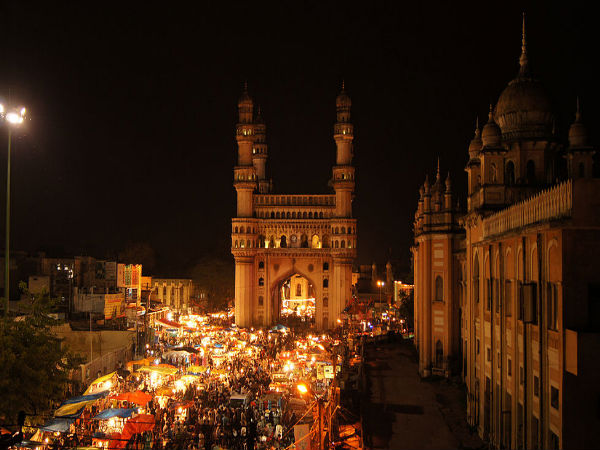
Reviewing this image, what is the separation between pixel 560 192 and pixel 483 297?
7.06 m

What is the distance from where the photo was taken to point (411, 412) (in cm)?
2105

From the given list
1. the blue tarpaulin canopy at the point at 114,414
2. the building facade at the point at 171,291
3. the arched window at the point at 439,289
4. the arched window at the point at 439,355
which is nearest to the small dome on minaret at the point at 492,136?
the arched window at the point at 439,289

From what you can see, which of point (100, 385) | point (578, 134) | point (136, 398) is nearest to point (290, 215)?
point (100, 385)

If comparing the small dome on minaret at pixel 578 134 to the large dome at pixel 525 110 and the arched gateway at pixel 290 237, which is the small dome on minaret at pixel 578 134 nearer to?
the large dome at pixel 525 110

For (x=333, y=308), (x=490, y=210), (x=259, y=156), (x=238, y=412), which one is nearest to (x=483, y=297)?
(x=490, y=210)

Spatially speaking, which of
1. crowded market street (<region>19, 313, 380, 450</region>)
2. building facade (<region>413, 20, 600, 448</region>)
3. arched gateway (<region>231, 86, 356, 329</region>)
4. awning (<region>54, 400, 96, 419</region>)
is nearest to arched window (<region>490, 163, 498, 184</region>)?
building facade (<region>413, 20, 600, 448</region>)

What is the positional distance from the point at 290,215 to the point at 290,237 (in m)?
2.19

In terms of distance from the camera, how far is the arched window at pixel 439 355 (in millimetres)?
26594

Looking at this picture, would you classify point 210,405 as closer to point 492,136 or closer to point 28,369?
point 28,369

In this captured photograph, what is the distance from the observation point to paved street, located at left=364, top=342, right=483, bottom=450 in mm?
17781

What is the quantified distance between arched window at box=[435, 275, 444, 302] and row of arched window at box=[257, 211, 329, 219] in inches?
1236

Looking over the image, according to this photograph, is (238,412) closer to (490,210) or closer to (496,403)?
(496,403)

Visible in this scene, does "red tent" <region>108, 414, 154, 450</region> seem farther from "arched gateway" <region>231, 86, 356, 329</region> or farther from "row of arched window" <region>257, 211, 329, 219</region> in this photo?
"row of arched window" <region>257, 211, 329, 219</region>

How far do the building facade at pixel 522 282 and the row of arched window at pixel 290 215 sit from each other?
30272 millimetres
